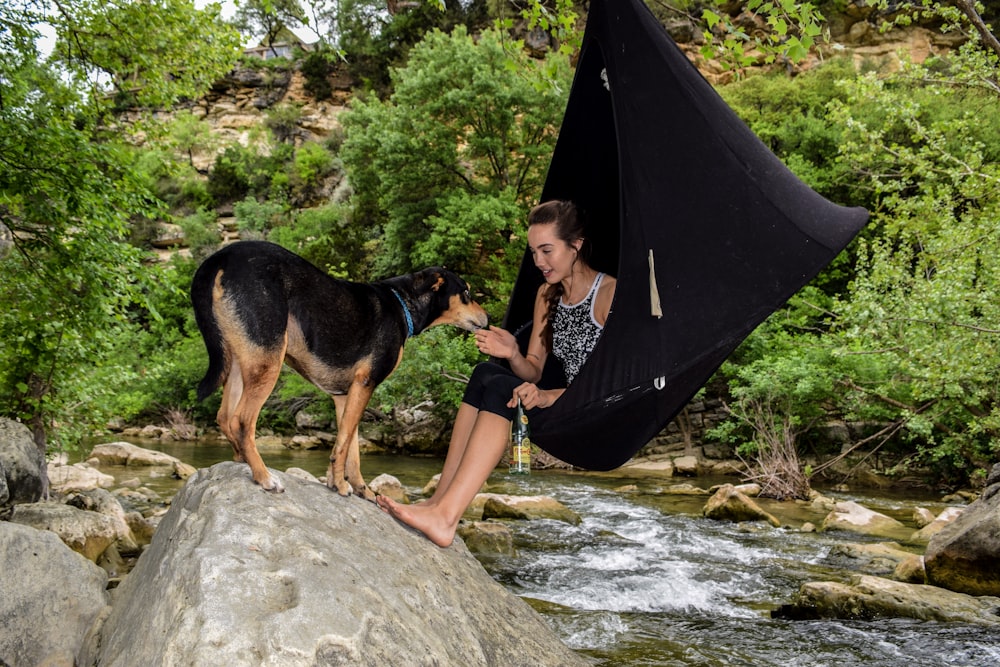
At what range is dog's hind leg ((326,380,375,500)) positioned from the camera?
327cm

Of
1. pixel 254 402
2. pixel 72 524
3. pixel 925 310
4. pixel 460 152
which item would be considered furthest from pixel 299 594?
pixel 460 152

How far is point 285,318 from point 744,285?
6.33 ft

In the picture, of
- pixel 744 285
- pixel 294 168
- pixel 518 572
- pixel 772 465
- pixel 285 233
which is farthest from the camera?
pixel 294 168

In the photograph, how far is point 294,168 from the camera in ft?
121

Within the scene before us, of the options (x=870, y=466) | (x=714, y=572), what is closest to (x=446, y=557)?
(x=714, y=572)

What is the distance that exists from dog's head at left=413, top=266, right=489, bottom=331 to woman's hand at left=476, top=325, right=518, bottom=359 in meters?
0.23

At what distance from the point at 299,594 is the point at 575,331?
185 cm

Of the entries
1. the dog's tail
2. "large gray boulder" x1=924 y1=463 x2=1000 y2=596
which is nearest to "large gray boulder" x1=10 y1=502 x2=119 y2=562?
the dog's tail

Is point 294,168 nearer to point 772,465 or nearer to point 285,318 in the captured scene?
point 772,465

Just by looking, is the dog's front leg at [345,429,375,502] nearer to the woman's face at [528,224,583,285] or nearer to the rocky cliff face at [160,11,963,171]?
the woman's face at [528,224,583,285]

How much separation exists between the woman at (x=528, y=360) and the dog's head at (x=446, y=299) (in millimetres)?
338

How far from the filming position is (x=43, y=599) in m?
3.54

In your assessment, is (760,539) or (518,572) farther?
(760,539)

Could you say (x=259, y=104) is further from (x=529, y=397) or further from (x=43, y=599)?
(x=529, y=397)
